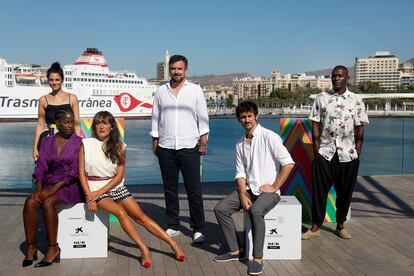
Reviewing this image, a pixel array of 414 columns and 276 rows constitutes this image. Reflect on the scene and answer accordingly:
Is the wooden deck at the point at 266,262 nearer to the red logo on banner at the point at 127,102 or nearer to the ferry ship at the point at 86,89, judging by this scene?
the ferry ship at the point at 86,89

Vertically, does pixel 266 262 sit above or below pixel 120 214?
Result: below

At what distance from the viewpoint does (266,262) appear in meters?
3.30

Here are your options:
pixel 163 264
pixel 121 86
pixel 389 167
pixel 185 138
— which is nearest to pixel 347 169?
pixel 185 138

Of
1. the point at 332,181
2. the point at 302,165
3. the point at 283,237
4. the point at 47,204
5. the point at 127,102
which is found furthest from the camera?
the point at 127,102

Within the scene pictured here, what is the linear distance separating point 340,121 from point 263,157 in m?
0.89

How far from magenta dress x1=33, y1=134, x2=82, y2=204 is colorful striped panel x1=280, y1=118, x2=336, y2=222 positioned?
2120 millimetres

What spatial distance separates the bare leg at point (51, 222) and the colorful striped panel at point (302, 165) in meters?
2.26

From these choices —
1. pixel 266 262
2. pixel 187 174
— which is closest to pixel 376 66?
pixel 187 174

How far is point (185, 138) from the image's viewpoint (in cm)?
386

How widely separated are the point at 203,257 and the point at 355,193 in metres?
3.06

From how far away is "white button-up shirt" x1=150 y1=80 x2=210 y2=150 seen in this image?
385cm

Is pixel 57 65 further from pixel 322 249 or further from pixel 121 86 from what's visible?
pixel 121 86

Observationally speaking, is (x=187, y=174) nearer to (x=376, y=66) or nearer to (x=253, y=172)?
(x=253, y=172)

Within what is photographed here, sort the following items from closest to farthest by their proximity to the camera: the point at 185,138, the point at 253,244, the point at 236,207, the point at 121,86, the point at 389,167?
the point at 253,244, the point at 236,207, the point at 185,138, the point at 389,167, the point at 121,86
